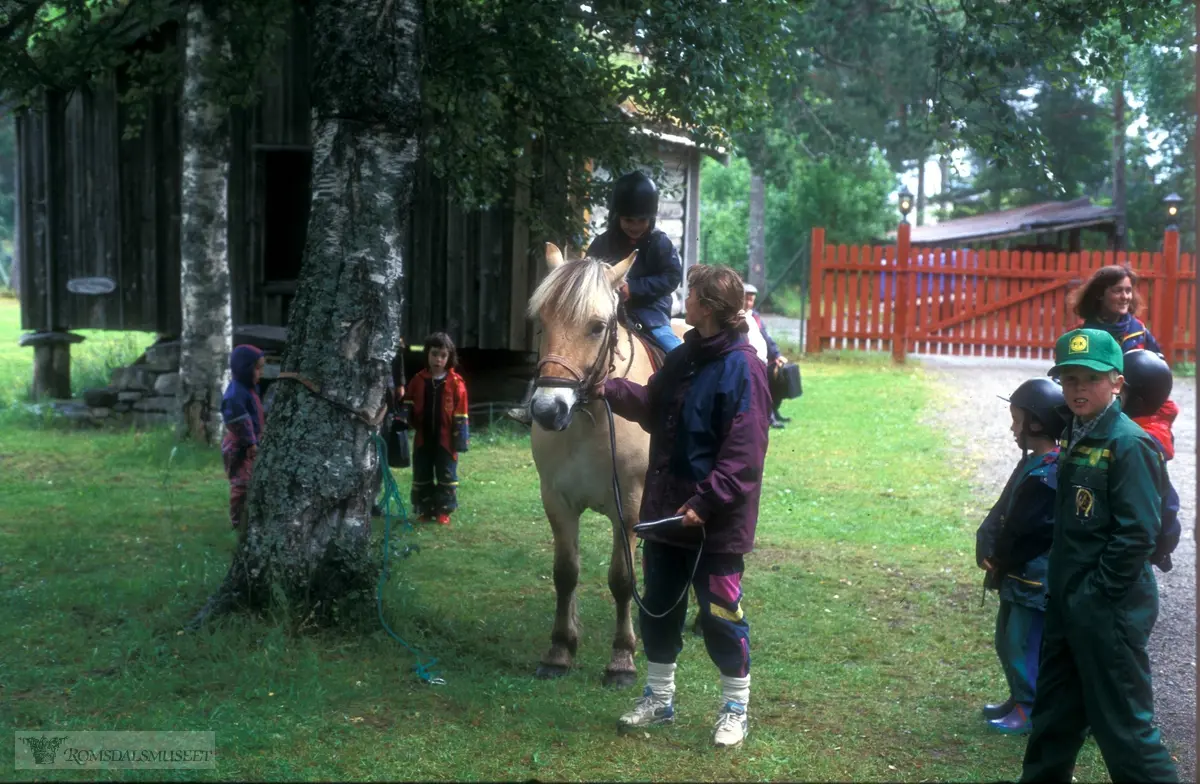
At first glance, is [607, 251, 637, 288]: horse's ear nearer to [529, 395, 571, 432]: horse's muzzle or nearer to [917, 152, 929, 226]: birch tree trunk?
[529, 395, 571, 432]: horse's muzzle

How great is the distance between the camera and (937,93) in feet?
26.7

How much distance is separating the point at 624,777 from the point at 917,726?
4.95 ft

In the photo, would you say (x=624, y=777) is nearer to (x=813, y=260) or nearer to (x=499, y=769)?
(x=499, y=769)

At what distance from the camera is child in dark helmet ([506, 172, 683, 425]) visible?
21.6 feet

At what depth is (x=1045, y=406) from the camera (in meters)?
5.19

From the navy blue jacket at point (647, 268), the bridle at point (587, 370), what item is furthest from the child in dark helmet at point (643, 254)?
the bridle at point (587, 370)

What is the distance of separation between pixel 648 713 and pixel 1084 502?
79.4 inches

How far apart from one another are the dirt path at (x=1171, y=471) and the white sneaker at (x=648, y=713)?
83.2 inches

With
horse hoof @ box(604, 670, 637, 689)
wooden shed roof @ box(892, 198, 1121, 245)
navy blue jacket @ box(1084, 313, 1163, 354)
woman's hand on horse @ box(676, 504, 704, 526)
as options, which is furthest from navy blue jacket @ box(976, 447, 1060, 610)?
wooden shed roof @ box(892, 198, 1121, 245)

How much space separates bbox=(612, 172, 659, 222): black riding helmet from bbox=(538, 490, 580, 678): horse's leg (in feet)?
5.09

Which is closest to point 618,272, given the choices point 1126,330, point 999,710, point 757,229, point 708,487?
point 708,487

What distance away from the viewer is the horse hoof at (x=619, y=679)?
595 centimetres

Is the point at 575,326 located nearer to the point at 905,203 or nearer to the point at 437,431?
the point at 437,431

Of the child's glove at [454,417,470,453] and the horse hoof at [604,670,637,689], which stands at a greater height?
the child's glove at [454,417,470,453]
